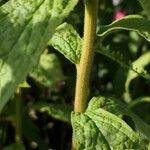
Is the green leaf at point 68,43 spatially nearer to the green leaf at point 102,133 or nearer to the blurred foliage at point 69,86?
the green leaf at point 102,133

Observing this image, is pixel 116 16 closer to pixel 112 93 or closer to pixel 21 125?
pixel 112 93

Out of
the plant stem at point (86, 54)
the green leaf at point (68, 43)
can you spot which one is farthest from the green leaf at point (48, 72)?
the plant stem at point (86, 54)

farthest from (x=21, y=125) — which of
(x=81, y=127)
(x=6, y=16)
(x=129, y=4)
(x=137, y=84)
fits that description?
(x=6, y=16)

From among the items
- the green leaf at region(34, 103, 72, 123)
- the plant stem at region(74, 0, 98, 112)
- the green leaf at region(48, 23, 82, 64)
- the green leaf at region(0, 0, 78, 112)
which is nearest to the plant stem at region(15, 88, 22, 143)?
the green leaf at region(34, 103, 72, 123)

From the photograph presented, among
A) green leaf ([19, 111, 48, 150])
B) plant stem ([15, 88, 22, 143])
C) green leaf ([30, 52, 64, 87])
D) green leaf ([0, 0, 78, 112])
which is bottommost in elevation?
green leaf ([19, 111, 48, 150])

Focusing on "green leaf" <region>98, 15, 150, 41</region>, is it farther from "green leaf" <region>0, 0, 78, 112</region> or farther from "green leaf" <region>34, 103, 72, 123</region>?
"green leaf" <region>34, 103, 72, 123</region>
